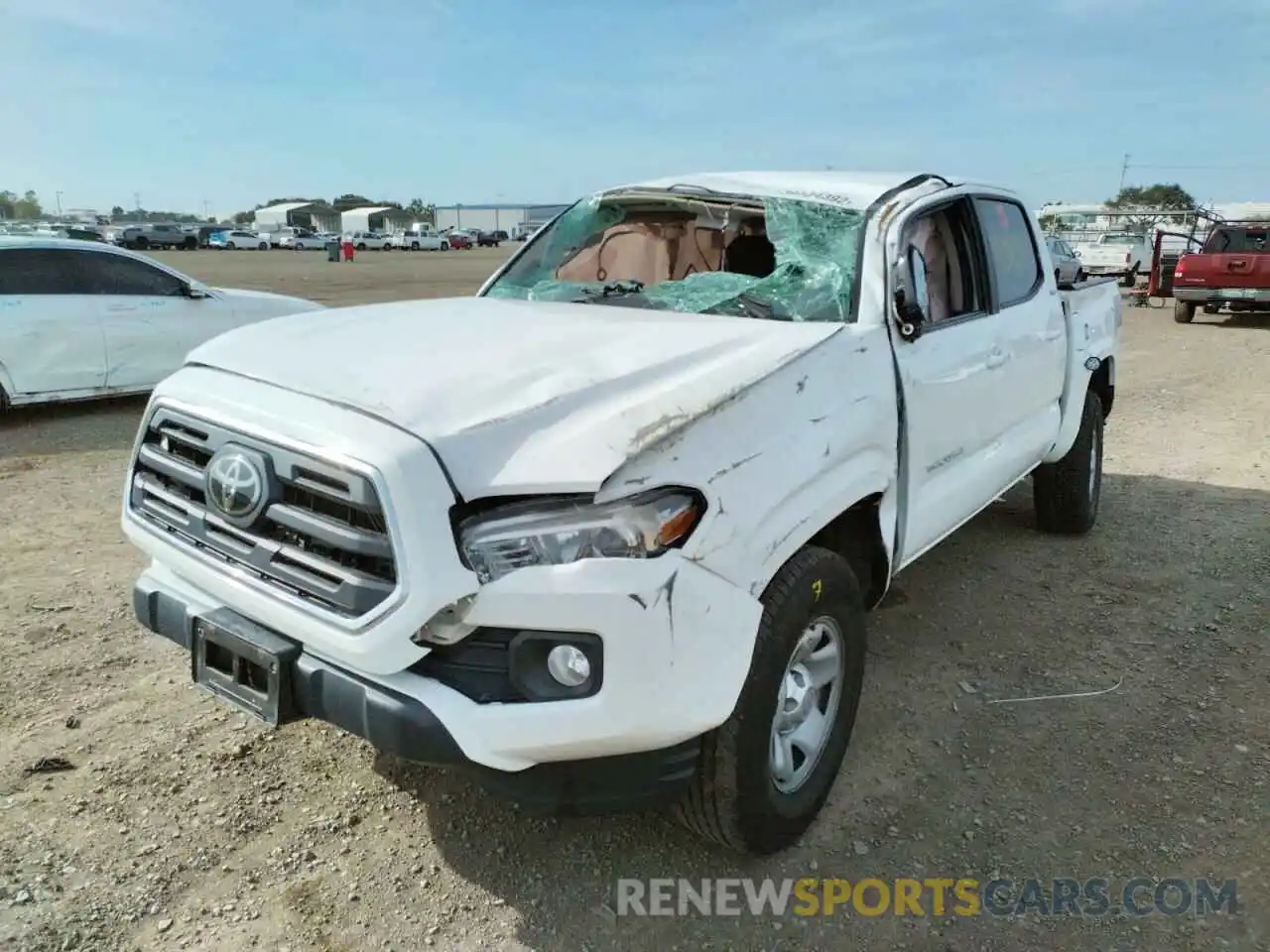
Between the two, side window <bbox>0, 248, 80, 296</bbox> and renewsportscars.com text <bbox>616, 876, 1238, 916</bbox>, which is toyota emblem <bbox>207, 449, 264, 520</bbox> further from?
side window <bbox>0, 248, 80, 296</bbox>

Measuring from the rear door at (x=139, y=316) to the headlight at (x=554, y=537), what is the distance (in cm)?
749

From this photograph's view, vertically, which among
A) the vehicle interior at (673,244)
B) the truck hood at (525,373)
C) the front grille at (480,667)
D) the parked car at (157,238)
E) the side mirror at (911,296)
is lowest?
the front grille at (480,667)

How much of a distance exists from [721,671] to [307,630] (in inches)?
36.9

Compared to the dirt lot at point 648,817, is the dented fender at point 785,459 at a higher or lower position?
higher

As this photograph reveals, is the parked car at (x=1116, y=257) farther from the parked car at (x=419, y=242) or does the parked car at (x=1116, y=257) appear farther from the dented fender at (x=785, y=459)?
the parked car at (x=419, y=242)

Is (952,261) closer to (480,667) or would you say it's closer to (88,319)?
(480,667)

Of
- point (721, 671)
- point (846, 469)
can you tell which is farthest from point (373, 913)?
point (846, 469)

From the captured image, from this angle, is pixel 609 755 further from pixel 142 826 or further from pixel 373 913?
→ pixel 142 826

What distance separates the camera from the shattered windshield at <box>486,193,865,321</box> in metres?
3.33

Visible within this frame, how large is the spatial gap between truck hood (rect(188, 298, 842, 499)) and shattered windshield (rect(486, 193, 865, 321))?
20 centimetres

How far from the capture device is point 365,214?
10844 centimetres

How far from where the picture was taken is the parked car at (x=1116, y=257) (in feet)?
88.0

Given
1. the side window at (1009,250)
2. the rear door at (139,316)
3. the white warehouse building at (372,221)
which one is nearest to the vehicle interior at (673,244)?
the side window at (1009,250)

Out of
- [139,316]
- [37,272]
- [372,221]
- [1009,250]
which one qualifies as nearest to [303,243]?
[372,221]
